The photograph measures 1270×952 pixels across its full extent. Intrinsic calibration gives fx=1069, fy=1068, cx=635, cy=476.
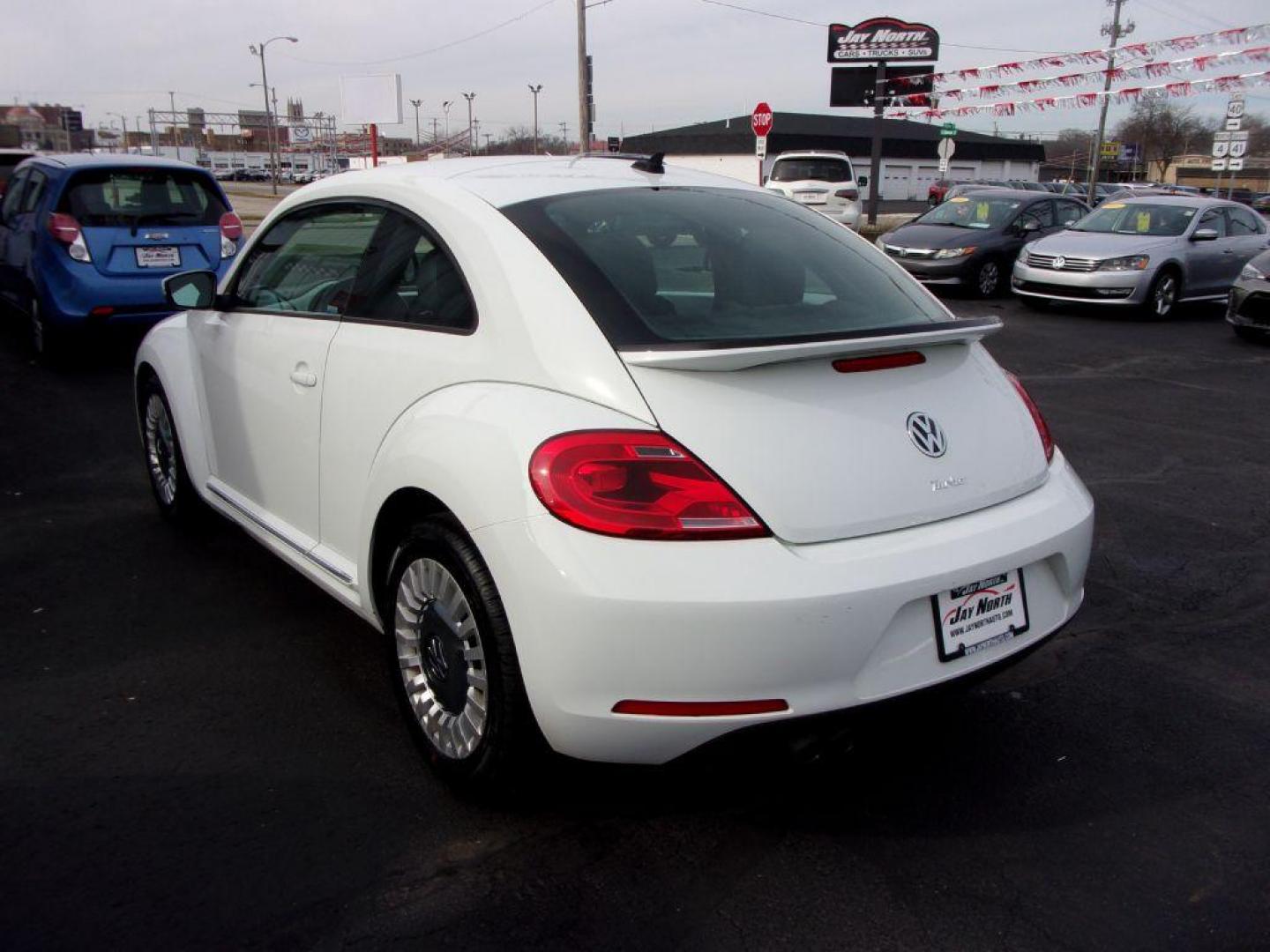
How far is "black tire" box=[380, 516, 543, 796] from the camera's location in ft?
8.16

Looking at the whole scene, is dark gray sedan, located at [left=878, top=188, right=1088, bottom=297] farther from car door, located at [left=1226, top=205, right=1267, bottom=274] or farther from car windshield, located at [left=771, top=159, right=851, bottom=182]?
car windshield, located at [left=771, top=159, right=851, bottom=182]

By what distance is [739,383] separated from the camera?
2.45 meters

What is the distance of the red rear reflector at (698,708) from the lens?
2281 mm

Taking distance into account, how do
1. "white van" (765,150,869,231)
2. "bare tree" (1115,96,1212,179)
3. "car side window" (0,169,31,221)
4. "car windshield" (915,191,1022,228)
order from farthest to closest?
1. "bare tree" (1115,96,1212,179)
2. "white van" (765,150,869,231)
3. "car windshield" (915,191,1022,228)
4. "car side window" (0,169,31,221)

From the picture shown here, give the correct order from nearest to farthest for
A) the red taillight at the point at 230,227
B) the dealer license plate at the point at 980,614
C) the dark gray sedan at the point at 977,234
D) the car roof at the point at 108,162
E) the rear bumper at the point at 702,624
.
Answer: the rear bumper at the point at 702,624 < the dealer license plate at the point at 980,614 < the car roof at the point at 108,162 < the red taillight at the point at 230,227 < the dark gray sedan at the point at 977,234

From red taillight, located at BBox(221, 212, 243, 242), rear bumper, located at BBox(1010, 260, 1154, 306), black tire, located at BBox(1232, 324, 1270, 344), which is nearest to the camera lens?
red taillight, located at BBox(221, 212, 243, 242)

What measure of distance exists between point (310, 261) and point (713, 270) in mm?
1632

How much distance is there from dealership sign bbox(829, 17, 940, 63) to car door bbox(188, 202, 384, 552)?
2657cm

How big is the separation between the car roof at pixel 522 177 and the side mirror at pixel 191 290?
709mm

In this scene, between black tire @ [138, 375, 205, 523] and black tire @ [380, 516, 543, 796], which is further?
black tire @ [138, 375, 205, 523]

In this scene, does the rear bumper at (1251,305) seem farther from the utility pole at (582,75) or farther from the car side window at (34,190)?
the utility pole at (582,75)

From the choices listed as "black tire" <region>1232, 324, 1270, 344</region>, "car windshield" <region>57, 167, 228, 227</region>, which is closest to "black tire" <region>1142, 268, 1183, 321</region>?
"black tire" <region>1232, 324, 1270, 344</region>

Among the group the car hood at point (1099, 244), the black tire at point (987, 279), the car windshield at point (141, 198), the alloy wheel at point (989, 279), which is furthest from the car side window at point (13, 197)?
the alloy wheel at point (989, 279)

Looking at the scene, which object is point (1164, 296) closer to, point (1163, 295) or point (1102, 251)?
point (1163, 295)
